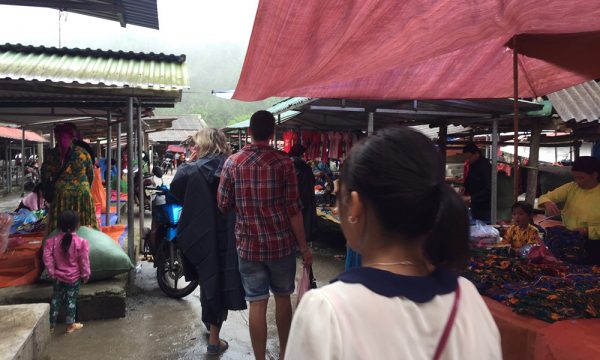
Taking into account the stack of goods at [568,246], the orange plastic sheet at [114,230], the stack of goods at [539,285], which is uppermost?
the stack of goods at [568,246]

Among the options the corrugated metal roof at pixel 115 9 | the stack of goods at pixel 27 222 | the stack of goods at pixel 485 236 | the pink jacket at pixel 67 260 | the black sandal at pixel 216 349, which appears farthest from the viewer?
the stack of goods at pixel 27 222

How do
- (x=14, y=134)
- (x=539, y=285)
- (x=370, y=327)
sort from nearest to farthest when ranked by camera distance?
(x=370, y=327), (x=539, y=285), (x=14, y=134)

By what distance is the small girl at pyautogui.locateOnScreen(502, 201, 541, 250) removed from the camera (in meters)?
3.90

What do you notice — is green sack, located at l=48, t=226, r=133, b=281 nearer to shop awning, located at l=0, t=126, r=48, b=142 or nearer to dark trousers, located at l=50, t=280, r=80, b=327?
dark trousers, located at l=50, t=280, r=80, b=327

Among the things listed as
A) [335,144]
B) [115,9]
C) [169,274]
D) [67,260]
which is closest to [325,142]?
[335,144]

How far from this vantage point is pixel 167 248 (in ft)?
16.4

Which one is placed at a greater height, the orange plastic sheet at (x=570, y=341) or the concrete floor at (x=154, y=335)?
the orange plastic sheet at (x=570, y=341)

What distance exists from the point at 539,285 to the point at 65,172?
178 inches

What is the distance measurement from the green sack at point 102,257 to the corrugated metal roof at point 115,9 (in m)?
2.13

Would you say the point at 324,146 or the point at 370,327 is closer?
the point at 370,327

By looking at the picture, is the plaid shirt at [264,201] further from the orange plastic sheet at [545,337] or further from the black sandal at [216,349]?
the orange plastic sheet at [545,337]

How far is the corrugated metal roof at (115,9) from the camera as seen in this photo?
11.0 feet

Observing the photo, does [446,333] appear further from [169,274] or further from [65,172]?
[65,172]

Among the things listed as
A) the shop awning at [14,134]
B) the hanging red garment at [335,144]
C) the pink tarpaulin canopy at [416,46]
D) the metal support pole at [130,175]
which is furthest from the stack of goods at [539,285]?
the shop awning at [14,134]
